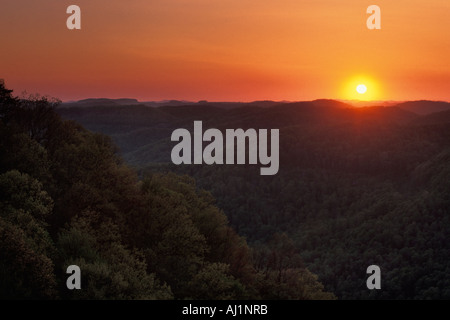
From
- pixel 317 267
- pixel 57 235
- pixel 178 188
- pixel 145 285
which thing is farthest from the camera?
pixel 317 267

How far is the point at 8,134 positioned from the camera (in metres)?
41.3

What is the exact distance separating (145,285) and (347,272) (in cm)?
15969

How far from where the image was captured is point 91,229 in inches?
1547

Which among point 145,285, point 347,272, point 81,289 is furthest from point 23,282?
point 347,272

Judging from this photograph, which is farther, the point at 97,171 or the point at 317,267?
the point at 317,267

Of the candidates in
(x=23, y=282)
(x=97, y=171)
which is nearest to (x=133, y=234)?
(x=97, y=171)

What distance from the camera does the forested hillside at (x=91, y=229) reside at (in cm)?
3097

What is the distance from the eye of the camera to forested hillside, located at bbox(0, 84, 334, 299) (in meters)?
31.0

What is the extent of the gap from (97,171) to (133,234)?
24.8 ft

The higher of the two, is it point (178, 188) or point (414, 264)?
point (178, 188)

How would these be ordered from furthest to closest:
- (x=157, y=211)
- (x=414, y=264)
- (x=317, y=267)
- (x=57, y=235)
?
(x=317, y=267)
(x=414, y=264)
(x=157, y=211)
(x=57, y=235)

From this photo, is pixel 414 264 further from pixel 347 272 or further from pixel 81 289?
pixel 81 289

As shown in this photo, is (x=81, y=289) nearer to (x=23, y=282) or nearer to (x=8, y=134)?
(x=23, y=282)
